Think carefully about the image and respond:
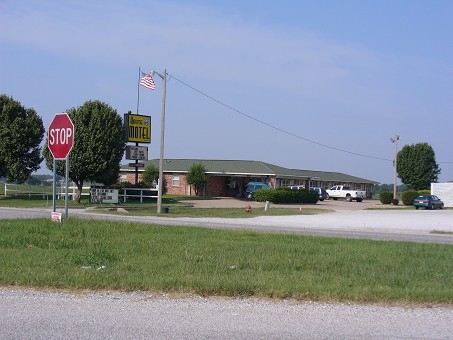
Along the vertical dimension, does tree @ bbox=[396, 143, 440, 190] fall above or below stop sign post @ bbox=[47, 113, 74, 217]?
above

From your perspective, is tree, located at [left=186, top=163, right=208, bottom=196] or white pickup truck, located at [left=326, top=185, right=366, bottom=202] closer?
tree, located at [left=186, top=163, right=208, bottom=196]

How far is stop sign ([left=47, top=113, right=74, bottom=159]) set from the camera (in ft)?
46.9

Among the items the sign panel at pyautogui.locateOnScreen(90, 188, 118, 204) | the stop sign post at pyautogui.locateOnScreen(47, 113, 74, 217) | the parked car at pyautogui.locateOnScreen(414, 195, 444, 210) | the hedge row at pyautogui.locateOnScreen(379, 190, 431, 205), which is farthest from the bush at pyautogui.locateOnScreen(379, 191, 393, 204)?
the stop sign post at pyautogui.locateOnScreen(47, 113, 74, 217)

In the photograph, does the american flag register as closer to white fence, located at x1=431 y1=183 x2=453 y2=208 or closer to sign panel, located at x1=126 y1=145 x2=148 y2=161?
sign panel, located at x1=126 y1=145 x2=148 y2=161

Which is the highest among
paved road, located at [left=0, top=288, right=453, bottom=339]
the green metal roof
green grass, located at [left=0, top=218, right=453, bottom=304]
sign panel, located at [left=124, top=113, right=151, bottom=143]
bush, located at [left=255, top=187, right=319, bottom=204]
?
sign panel, located at [left=124, top=113, right=151, bottom=143]

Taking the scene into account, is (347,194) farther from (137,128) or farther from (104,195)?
Result: (104,195)

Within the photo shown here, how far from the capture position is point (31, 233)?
14750 millimetres

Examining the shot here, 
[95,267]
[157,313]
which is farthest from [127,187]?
[157,313]

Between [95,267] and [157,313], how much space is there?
340 cm

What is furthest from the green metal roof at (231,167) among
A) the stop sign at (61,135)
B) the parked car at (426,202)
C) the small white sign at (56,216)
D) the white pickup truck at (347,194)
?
the stop sign at (61,135)

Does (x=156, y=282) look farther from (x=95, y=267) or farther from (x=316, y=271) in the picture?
(x=316, y=271)

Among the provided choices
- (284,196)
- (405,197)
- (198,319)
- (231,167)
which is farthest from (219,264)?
(231,167)

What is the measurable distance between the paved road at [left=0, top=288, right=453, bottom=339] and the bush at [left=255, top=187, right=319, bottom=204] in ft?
152

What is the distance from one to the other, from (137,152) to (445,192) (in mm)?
35250
